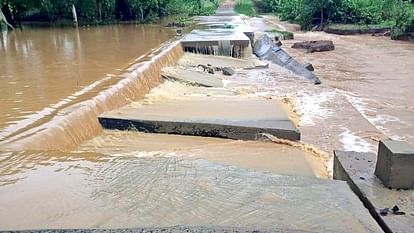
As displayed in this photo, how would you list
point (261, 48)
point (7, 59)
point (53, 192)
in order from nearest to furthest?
point (53, 192), point (7, 59), point (261, 48)

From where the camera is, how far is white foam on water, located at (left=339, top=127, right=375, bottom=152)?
21.2 ft

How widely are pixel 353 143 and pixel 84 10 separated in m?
19.2

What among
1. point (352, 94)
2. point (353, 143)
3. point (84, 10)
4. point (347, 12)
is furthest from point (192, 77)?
point (347, 12)

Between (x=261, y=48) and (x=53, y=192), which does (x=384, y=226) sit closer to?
(x=53, y=192)

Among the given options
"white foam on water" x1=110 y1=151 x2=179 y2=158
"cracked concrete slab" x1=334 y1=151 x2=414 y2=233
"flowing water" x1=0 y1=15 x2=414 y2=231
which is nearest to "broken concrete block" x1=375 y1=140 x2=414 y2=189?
"cracked concrete slab" x1=334 y1=151 x2=414 y2=233

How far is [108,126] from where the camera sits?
629 cm

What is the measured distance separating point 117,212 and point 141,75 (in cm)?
615

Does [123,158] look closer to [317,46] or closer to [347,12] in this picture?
[317,46]

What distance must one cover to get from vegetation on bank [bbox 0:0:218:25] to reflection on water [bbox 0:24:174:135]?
8.49ft

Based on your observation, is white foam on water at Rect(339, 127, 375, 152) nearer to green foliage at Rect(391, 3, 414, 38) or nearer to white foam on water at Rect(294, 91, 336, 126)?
white foam on water at Rect(294, 91, 336, 126)

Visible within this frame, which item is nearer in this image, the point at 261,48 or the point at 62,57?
the point at 62,57

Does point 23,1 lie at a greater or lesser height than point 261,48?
greater

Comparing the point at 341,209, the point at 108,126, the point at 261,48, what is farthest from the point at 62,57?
the point at 341,209

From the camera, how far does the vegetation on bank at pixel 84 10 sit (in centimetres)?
2188
